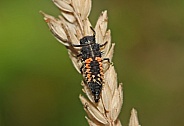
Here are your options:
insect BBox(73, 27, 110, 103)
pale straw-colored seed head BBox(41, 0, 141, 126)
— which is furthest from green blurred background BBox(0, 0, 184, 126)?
pale straw-colored seed head BBox(41, 0, 141, 126)

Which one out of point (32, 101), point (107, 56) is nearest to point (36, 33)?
point (32, 101)

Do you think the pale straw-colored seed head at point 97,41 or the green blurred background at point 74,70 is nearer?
the pale straw-colored seed head at point 97,41

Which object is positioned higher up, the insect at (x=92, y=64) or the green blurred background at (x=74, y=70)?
the insect at (x=92, y=64)

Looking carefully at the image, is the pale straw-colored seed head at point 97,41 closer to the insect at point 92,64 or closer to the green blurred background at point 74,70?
the insect at point 92,64

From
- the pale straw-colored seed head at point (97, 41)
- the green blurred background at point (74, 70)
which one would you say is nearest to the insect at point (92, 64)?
the pale straw-colored seed head at point (97, 41)

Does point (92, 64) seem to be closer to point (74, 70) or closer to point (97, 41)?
point (97, 41)

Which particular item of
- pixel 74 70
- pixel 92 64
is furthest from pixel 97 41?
pixel 74 70
